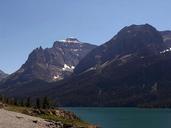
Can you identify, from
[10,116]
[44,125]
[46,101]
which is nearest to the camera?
[44,125]

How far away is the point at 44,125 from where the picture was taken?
317ft

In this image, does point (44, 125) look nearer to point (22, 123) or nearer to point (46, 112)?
point (22, 123)

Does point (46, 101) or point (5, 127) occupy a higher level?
point (46, 101)

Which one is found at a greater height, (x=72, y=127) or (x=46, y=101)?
(x=46, y=101)

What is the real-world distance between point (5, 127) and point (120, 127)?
95366mm

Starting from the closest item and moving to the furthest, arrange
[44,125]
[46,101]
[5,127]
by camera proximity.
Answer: [5,127] < [44,125] < [46,101]


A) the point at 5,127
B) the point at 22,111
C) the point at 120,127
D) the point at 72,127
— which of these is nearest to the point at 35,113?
the point at 22,111

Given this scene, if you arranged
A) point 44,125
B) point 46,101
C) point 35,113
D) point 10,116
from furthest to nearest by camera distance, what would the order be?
point 46,101
point 35,113
point 10,116
point 44,125

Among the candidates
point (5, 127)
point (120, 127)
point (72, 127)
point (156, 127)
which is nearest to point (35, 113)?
point (72, 127)

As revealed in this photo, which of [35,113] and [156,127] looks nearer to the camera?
[35,113]

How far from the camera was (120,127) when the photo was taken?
175 meters

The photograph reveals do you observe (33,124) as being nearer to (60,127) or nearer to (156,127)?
(60,127)

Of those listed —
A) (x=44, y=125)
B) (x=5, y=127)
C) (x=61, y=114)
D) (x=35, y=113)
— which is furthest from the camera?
(x=61, y=114)

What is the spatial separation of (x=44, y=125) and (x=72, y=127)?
25.4ft
